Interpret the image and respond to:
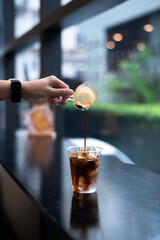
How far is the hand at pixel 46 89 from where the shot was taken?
4.66ft

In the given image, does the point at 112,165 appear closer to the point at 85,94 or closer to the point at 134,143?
the point at 85,94

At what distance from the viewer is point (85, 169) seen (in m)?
1.05

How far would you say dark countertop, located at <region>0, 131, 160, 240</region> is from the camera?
773mm

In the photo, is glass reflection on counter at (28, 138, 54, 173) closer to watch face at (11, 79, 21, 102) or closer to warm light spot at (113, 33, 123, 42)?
watch face at (11, 79, 21, 102)

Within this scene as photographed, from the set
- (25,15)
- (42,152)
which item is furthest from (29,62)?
(42,152)

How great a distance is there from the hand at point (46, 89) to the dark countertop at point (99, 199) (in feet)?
1.10

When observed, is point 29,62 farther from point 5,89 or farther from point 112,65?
point 5,89

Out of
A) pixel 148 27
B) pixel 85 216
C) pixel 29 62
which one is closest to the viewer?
pixel 85 216

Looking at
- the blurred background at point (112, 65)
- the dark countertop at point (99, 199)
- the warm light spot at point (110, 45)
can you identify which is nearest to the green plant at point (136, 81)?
the blurred background at point (112, 65)

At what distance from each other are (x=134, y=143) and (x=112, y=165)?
46.6 inches

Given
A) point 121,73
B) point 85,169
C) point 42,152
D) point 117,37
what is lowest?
point 42,152

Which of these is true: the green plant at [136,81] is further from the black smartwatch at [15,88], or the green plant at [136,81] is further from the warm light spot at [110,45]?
the black smartwatch at [15,88]

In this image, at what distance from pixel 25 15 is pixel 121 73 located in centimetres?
183

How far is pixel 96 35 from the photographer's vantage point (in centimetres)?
271
